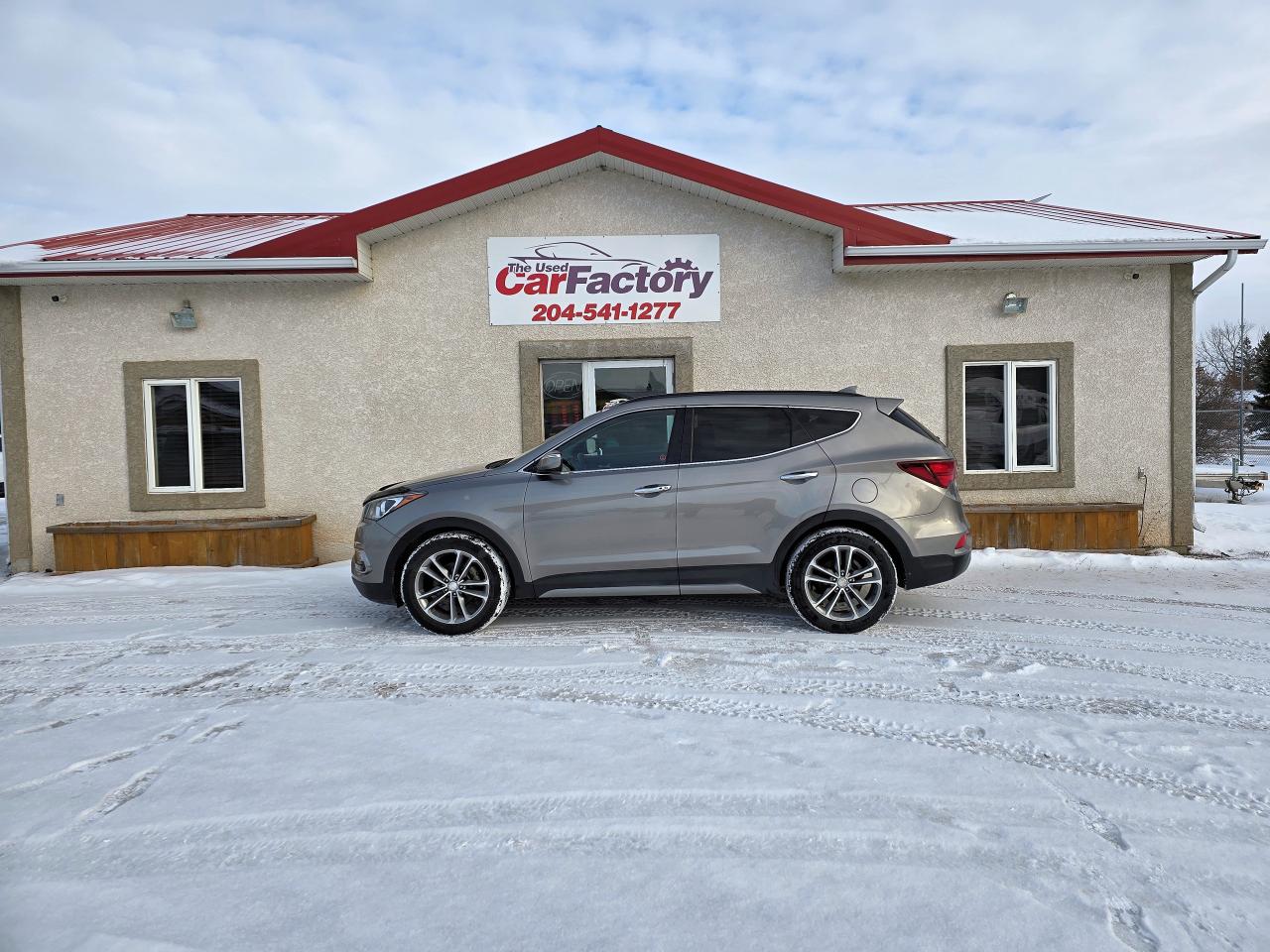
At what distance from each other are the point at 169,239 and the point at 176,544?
412 cm

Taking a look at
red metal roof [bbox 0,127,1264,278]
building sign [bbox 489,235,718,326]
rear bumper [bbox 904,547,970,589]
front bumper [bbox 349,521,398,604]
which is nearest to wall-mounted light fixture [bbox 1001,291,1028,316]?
red metal roof [bbox 0,127,1264,278]

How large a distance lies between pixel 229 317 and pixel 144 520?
8.38 ft

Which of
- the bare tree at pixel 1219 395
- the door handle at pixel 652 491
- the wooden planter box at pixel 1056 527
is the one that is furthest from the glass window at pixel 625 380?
the bare tree at pixel 1219 395

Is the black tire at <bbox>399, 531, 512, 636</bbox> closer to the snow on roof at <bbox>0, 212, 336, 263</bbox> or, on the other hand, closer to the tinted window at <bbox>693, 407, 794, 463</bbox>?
the tinted window at <bbox>693, 407, 794, 463</bbox>

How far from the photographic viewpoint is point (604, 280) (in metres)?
9.31

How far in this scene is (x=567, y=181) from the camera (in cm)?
928

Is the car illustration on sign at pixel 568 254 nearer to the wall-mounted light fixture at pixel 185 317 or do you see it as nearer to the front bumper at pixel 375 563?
the wall-mounted light fixture at pixel 185 317

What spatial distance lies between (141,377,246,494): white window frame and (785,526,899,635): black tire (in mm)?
6888

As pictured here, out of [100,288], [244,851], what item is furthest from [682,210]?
[244,851]

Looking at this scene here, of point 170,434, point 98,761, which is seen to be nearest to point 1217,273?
point 98,761

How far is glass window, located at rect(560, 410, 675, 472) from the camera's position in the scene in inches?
225

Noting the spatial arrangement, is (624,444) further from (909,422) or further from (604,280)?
(604,280)

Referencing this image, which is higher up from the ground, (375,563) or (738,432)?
(738,432)

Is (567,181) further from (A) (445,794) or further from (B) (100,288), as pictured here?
(A) (445,794)
